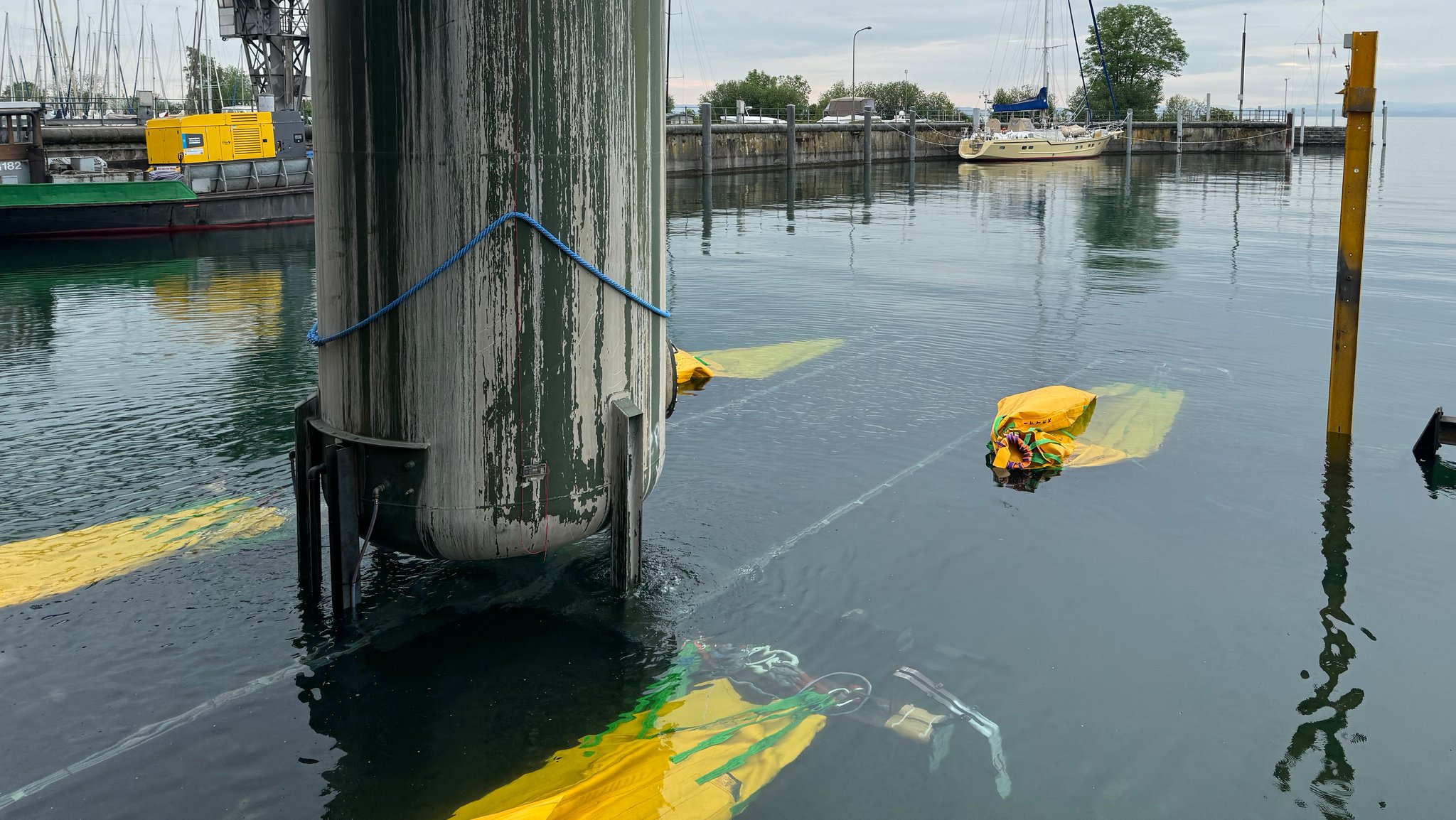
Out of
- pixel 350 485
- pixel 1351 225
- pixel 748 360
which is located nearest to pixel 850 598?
pixel 350 485

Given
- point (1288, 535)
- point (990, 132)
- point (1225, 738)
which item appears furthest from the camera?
point (990, 132)

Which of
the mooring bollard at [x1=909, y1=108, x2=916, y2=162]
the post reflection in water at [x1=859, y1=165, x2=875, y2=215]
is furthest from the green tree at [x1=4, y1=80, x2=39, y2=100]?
→ the mooring bollard at [x1=909, y1=108, x2=916, y2=162]

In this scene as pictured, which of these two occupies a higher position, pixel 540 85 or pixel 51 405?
pixel 540 85

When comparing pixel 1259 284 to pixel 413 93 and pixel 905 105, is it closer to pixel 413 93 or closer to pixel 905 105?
pixel 413 93

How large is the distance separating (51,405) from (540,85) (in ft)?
25.8

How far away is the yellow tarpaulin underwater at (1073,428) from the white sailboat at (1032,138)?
56.5 m

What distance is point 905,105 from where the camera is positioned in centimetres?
8850

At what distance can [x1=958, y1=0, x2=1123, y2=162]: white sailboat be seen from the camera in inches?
2522

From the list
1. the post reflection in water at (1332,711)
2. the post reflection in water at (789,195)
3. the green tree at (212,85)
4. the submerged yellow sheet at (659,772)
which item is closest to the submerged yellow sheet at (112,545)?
the submerged yellow sheet at (659,772)

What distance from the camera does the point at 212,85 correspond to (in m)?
70.3

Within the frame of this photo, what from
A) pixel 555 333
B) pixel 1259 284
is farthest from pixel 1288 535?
pixel 1259 284

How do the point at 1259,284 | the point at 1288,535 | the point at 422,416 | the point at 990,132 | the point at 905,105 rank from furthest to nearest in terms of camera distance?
the point at 905,105 → the point at 990,132 → the point at 1259,284 → the point at 1288,535 → the point at 422,416

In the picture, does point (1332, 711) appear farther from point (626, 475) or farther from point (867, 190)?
point (867, 190)

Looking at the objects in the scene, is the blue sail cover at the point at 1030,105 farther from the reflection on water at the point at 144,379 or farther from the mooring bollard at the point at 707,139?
the reflection on water at the point at 144,379
